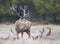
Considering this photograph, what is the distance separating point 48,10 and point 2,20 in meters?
7.14

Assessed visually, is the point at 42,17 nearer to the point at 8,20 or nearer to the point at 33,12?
the point at 33,12

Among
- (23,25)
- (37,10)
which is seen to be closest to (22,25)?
(23,25)

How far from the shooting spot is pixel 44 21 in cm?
4194

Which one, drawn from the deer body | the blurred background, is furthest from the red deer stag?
the blurred background

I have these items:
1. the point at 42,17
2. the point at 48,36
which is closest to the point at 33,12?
the point at 42,17

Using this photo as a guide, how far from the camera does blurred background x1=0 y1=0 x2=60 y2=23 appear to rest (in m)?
39.3

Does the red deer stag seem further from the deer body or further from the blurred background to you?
the blurred background

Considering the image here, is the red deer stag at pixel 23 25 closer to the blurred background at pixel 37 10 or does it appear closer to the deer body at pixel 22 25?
the deer body at pixel 22 25

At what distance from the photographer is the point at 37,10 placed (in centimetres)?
4325

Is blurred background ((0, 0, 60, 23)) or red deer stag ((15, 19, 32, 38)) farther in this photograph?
blurred background ((0, 0, 60, 23))

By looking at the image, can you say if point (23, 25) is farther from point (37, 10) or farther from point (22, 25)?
point (37, 10)

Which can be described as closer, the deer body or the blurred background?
the deer body

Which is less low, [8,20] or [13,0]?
[13,0]

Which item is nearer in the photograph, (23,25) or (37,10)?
(23,25)
